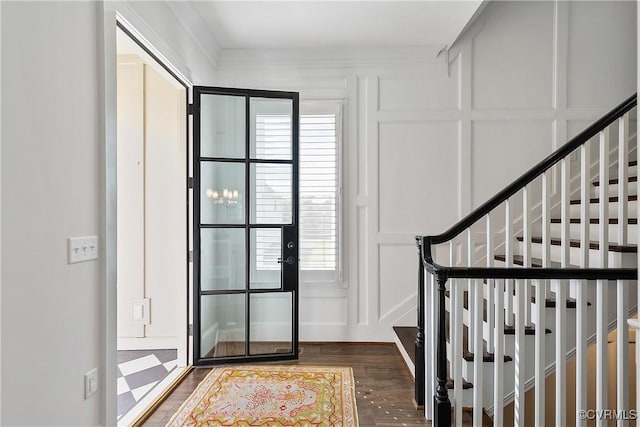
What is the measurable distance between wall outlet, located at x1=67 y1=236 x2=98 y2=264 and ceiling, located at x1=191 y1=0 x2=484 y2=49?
190cm

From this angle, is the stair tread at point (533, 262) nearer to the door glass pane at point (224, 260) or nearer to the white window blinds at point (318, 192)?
the white window blinds at point (318, 192)

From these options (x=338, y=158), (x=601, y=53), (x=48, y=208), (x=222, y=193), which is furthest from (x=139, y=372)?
(x=601, y=53)

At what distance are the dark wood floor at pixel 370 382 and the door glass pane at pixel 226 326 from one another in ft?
0.71

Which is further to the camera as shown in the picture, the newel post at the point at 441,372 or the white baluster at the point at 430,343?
the white baluster at the point at 430,343

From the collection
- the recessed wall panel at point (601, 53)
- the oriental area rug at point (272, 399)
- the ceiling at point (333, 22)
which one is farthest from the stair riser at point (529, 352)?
the ceiling at point (333, 22)

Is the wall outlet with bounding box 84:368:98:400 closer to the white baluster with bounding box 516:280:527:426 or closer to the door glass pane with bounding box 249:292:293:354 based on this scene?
the door glass pane with bounding box 249:292:293:354

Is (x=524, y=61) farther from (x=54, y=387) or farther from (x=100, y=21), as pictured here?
(x=54, y=387)

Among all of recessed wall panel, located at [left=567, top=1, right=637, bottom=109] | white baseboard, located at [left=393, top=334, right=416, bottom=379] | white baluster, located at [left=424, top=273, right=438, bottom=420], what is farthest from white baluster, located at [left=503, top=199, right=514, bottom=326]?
recessed wall panel, located at [left=567, top=1, right=637, bottom=109]

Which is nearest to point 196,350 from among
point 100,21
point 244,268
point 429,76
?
point 244,268

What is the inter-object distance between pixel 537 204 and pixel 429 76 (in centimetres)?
156

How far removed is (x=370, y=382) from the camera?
2.61 metres

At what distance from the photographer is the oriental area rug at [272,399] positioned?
6.89 feet

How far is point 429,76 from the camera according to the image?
11.0ft

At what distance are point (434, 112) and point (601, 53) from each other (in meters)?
1.60
